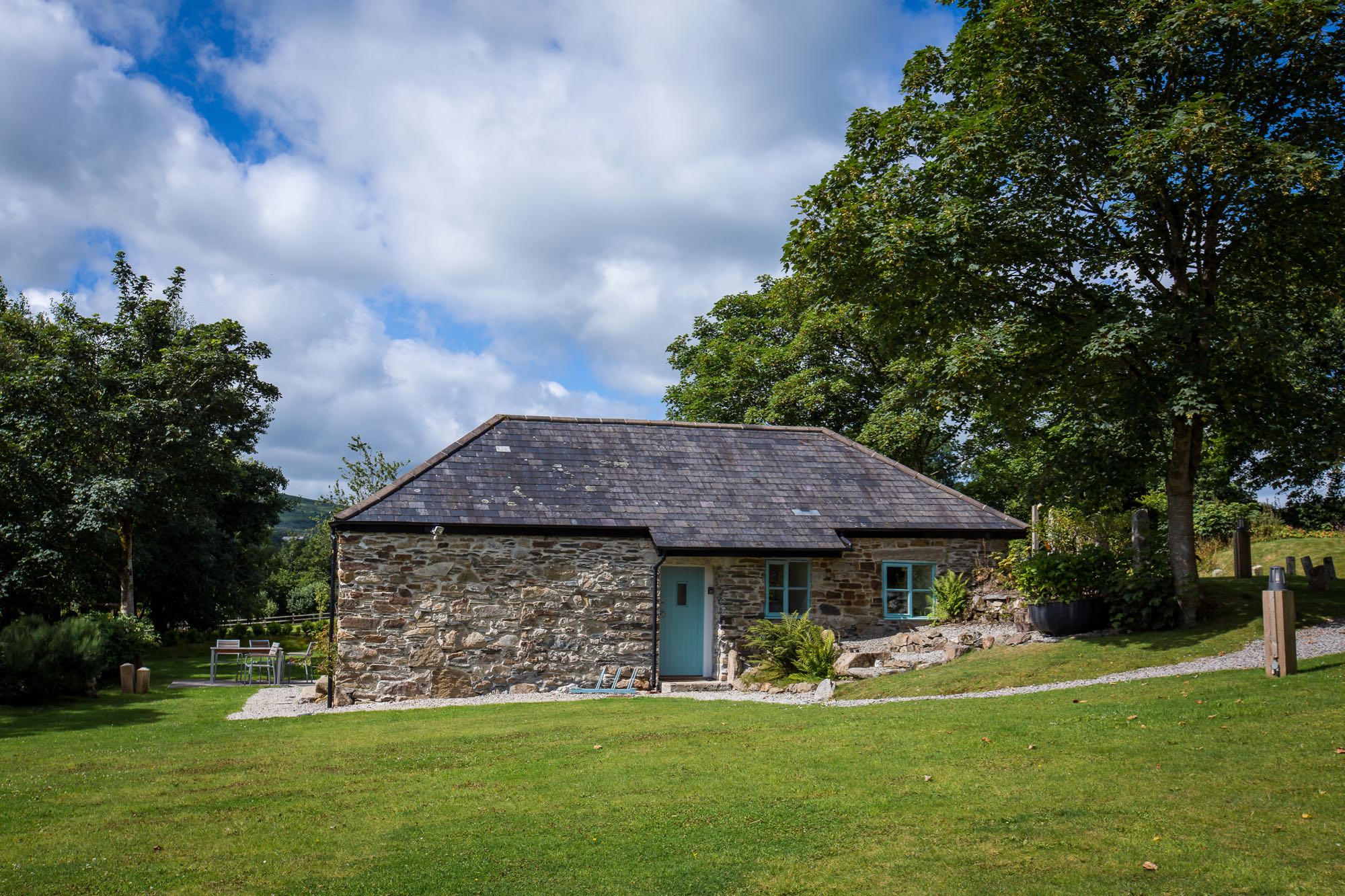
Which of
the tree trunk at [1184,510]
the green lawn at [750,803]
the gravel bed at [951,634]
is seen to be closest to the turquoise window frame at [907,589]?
the gravel bed at [951,634]

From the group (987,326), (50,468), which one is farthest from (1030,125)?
(50,468)

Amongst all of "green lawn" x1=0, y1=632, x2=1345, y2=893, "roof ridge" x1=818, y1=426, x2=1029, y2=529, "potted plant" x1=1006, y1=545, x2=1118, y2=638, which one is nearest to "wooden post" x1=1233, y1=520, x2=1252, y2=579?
"roof ridge" x1=818, y1=426, x2=1029, y2=529

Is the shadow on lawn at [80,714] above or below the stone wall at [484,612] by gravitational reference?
below

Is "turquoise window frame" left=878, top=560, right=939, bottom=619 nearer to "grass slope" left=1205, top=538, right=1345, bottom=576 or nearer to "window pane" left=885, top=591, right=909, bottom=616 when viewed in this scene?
"window pane" left=885, top=591, right=909, bottom=616

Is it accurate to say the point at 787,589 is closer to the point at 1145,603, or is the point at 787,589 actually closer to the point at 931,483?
the point at 931,483

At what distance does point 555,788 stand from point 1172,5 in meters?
13.4

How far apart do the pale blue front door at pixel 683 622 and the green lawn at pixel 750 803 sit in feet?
19.2

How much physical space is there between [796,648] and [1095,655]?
4.71 meters

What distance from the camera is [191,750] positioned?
452 inches

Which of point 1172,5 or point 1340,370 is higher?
point 1172,5

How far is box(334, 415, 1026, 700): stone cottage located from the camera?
16.2 meters

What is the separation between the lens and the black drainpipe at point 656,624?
1688 centimetres

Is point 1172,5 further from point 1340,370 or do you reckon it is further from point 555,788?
point 1340,370

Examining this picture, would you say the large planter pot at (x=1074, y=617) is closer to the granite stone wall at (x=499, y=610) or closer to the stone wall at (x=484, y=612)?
the granite stone wall at (x=499, y=610)
